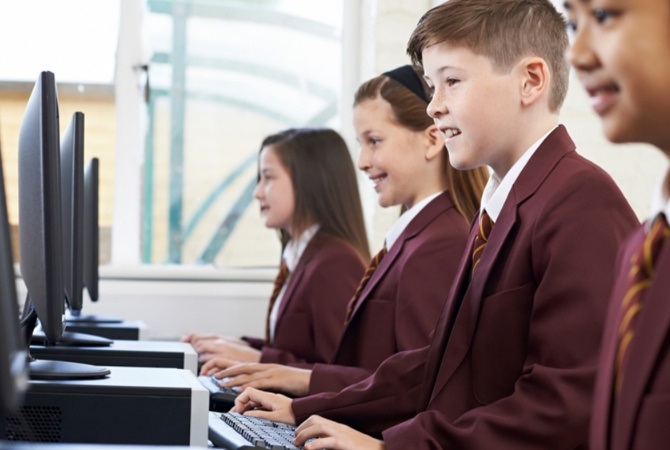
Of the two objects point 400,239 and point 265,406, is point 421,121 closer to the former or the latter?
point 400,239

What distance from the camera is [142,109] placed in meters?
3.88

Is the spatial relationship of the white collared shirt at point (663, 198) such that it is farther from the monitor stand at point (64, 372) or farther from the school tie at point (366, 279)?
the school tie at point (366, 279)

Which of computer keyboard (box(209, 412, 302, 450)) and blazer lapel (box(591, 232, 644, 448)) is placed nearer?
blazer lapel (box(591, 232, 644, 448))

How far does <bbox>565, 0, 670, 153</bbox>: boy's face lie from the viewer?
2.57 ft

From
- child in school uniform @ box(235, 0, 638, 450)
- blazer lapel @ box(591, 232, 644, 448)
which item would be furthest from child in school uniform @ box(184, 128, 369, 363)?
blazer lapel @ box(591, 232, 644, 448)

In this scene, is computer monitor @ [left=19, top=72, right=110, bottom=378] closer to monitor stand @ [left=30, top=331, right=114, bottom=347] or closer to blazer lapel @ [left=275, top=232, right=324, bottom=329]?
monitor stand @ [left=30, top=331, right=114, bottom=347]

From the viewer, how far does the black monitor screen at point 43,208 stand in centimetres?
128

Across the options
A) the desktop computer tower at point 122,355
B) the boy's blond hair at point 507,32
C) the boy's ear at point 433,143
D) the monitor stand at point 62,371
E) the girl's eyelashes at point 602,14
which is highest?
the boy's blond hair at point 507,32

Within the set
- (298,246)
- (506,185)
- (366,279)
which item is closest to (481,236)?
(506,185)

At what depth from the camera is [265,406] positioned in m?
1.71

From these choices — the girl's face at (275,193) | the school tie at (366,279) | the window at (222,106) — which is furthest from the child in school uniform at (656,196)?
the window at (222,106)

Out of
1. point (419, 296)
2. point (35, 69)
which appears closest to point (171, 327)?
point (35, 69)

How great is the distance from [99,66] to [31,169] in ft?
8.40

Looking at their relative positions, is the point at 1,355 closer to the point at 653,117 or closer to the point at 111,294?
the point at 653,117
